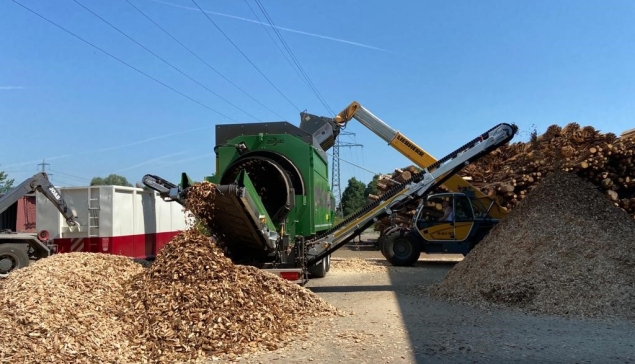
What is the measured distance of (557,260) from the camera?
27.5 ft

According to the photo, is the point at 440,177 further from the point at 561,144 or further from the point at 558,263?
the point at 561,144

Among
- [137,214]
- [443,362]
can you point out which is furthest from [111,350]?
[137,214]

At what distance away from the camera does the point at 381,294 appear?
376 inches

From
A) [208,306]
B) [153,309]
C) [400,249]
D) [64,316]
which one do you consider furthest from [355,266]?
[64,316]

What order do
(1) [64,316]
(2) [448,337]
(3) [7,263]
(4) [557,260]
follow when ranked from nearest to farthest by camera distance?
(1) [64,316] < (2) [448,337] < (4) [557,260] < (3) [7,263]

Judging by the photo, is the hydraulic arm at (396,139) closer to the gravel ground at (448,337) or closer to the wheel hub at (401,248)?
the wheel hub at (401,248)

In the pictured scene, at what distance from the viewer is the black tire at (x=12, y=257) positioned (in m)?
11.5

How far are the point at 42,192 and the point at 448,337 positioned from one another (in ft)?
33.9

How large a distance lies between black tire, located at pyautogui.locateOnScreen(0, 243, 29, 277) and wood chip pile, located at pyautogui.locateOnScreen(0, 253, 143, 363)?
5315mm

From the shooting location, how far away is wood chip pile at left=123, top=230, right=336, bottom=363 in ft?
18.5

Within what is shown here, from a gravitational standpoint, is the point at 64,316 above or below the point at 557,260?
below

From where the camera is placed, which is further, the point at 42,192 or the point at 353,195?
the point at 353,195

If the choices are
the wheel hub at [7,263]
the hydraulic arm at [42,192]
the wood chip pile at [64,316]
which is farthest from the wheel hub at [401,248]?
the wheel hub at [7,263]

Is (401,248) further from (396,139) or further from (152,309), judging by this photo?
(152,309)
